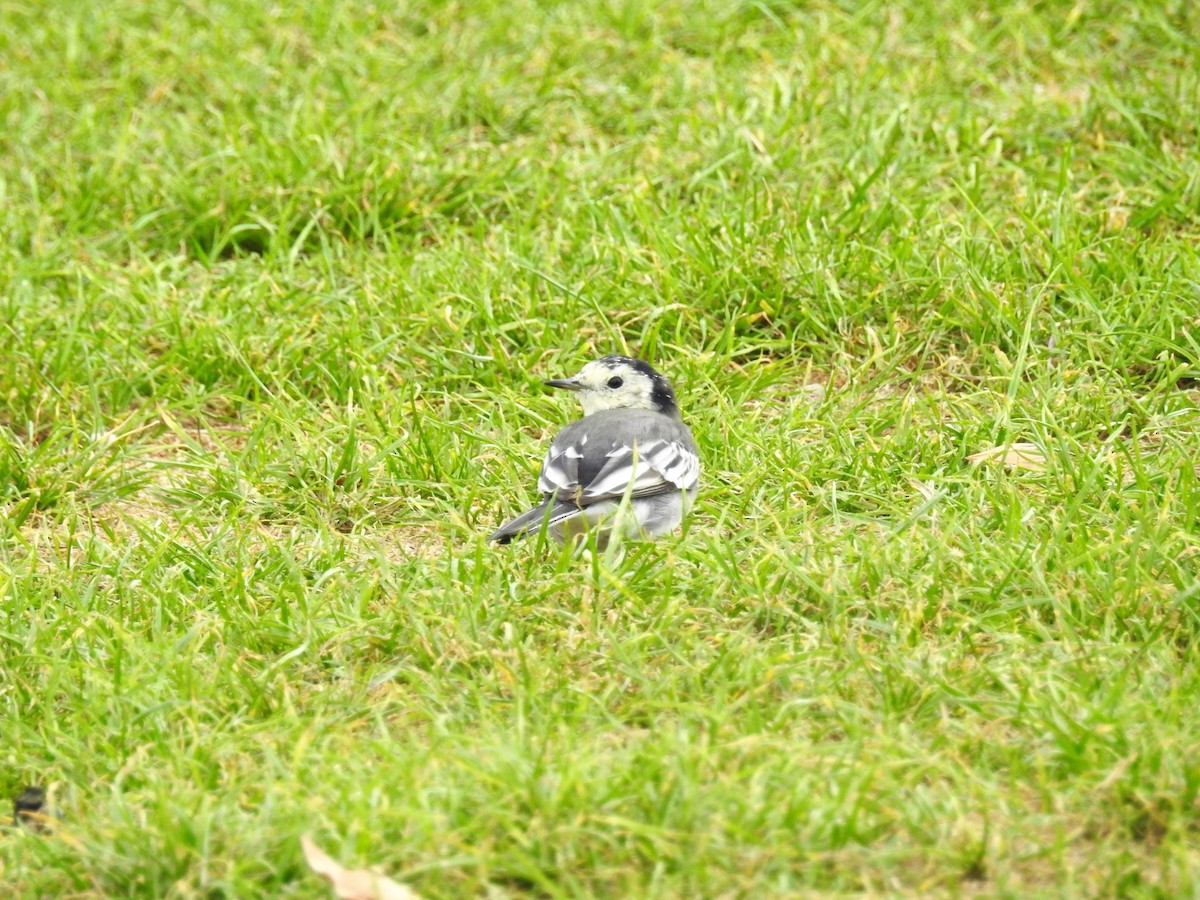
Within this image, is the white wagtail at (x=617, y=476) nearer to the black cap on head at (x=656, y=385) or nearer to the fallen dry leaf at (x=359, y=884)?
the black cap on head at (x=656, y=385)

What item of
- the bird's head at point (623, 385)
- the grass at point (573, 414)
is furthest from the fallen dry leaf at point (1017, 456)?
the bird's head at point (623, 385)

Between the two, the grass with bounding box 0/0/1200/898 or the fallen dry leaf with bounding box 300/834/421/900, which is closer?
the fallen dry leaf with bounding box 300/834/421/900

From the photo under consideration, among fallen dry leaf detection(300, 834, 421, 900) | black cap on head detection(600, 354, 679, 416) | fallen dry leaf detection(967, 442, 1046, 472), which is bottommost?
fallen dry leaf detection(967, 442, 1046, 472)

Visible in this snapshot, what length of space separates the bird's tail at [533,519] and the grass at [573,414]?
0.11 metres

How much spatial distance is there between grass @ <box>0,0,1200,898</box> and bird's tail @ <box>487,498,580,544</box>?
11 centimetres

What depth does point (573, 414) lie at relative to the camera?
21.4ft

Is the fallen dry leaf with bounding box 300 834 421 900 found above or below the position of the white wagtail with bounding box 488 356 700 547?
above

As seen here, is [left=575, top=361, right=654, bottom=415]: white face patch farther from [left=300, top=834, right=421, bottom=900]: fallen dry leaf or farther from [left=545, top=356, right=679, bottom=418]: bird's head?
[left=300, top=834, right=421, bottom=900]: fallen dry leaf

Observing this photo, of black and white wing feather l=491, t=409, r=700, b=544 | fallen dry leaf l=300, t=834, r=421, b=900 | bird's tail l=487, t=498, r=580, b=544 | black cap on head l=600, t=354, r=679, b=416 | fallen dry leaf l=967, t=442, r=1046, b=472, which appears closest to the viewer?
fallen dry leaf l=300, t=834, r=421, b=900

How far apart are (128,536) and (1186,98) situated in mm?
5682

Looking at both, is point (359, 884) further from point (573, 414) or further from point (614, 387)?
point (573, 414)

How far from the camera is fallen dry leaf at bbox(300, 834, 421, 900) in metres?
3.58

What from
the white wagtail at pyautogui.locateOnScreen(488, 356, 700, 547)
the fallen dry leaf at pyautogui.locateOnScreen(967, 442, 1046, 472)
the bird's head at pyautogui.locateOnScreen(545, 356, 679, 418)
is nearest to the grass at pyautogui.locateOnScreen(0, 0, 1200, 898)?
the fallen dry leaf at pyautogui.locateOnScreen(967, 442, 1046, 472)

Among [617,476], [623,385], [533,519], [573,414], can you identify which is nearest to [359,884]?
[533,519]
